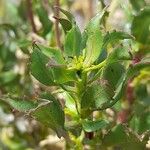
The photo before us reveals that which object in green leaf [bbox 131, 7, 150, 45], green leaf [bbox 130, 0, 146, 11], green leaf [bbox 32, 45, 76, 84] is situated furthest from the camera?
green leaf [bbox 130, 0, 146, 11]

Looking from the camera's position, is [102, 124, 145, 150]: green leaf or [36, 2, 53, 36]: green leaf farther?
[36, 2, 53, 36]: green leaf

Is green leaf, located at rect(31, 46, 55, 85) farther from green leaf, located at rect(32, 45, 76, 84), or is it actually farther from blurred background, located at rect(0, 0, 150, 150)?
blurred background, located at rect(0, 0, 150, 150)

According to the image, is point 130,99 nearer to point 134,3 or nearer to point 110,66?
point 134,3

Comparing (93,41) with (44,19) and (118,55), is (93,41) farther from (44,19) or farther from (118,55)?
(44,19)

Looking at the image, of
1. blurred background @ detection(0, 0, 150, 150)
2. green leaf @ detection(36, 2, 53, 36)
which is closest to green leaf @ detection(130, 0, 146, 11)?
blurred background @ detection(0, 0, 150, 150)

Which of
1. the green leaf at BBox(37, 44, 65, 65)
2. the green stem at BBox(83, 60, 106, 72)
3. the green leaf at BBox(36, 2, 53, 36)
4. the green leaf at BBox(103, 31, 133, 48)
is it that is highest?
the green leaf at BBox(103, 31, 133, 48)

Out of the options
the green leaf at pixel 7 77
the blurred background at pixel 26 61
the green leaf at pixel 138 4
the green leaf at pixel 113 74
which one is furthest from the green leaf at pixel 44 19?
the green leaf at pixel 113 74

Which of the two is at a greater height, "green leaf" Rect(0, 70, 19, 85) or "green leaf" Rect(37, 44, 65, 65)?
"green leaf" Rect(37, 44, 65, 65)

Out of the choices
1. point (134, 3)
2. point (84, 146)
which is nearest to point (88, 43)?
point (84, 146)

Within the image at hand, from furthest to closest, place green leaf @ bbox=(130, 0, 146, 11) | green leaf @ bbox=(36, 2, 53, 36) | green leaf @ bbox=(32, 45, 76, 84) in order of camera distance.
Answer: green leaf @ bbox=(36, 2, 53, 36), green leaf @ bbox=(130, 0, 146, 11), green leaf @ bbox=(32, 45, 76, 84)
